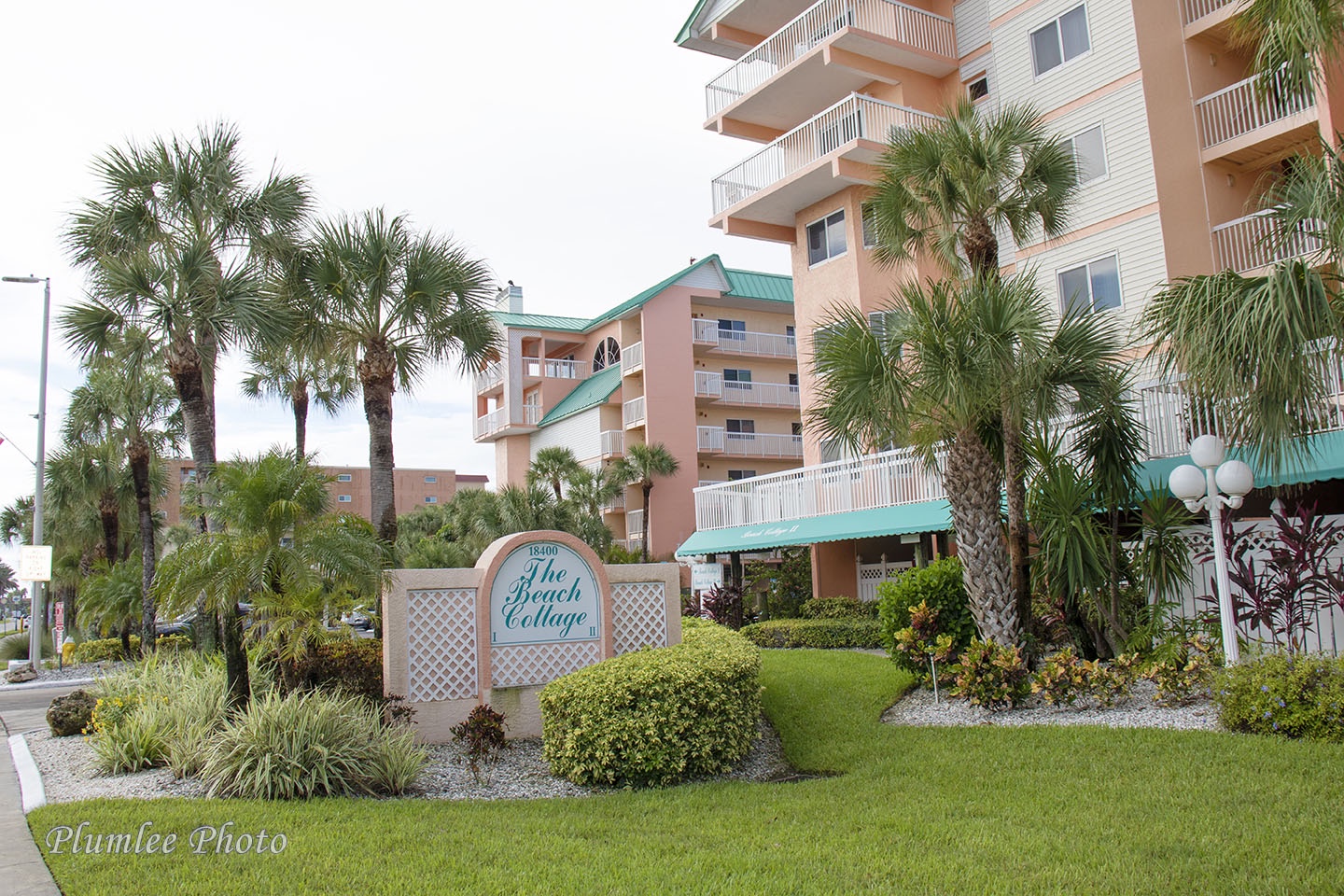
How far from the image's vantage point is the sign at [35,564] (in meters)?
25.3

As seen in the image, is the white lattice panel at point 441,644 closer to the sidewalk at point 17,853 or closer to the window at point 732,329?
the sidewalk at point 17,853

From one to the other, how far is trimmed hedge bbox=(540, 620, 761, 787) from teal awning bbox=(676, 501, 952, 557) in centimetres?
808

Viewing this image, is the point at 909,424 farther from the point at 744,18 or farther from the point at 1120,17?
the point at 744,18

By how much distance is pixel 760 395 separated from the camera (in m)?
41.5

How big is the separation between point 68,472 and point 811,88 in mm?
25442

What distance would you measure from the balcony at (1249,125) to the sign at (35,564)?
29.0 meters

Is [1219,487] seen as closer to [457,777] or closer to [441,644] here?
[457,777]

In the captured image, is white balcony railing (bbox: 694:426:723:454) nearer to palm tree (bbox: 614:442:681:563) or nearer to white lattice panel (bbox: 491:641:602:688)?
palm tree (bbox: 614:442:681:563)

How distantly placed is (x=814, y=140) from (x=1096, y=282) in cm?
789

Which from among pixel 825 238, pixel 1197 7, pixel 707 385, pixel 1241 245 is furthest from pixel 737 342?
pixel 1241 245

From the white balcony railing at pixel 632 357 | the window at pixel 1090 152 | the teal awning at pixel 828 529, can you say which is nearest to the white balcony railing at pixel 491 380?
the white balcony railing at pixel 632 357

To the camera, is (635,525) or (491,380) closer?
(635,525)

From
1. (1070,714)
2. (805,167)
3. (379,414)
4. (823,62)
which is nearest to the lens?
(1070,714)

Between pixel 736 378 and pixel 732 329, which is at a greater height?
pixel 732 329
